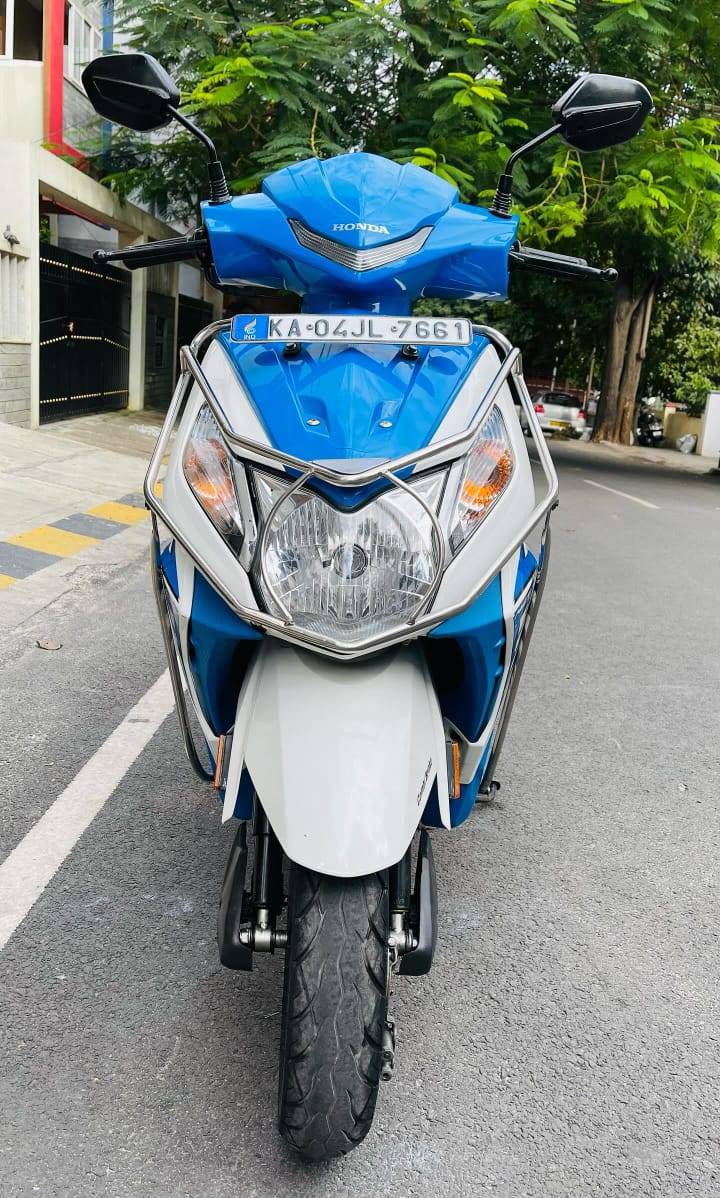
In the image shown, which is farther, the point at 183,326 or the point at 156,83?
the point at 183,326

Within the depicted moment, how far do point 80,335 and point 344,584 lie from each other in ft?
46.1

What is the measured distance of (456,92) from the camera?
11391mm

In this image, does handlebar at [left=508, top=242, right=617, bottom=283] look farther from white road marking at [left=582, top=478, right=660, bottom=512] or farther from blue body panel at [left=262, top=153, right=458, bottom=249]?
white road marking at [left=582, top=478, right=660, bottom=512]

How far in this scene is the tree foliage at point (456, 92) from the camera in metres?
11.2

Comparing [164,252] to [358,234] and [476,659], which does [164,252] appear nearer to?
[358,234]

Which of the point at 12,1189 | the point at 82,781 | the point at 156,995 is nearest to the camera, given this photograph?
the point at 12,1189

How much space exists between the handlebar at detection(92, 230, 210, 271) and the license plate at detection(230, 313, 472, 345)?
31.3 inches

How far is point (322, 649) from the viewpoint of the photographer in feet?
6.45

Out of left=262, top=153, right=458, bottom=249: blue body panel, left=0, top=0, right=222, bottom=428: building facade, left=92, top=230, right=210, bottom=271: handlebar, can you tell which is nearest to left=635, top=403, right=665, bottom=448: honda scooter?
left=0, top=0, right=222, bottom=428: building facade

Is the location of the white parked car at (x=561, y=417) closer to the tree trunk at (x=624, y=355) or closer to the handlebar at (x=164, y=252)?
the tree trunk at (x=624, y=355)

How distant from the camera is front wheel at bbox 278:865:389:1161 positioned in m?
1.86

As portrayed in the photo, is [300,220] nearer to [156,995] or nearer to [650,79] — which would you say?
[156,995]

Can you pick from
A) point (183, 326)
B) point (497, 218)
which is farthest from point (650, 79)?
point (497, 218)

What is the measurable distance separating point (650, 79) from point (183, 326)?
35.5 ft
